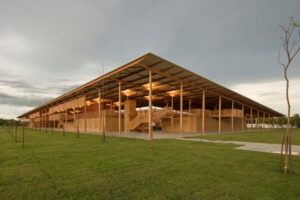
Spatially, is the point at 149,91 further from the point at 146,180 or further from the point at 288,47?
the point at 146,180

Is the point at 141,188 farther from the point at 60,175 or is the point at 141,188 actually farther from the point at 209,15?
the point at 209,15

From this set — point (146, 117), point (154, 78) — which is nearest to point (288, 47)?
point (154, 78)

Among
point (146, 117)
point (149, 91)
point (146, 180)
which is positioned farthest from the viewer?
point (146, 117)

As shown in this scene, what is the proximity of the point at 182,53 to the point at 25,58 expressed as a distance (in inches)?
703

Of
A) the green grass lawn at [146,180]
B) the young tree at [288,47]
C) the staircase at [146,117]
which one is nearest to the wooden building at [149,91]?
the staircase at [146,117]

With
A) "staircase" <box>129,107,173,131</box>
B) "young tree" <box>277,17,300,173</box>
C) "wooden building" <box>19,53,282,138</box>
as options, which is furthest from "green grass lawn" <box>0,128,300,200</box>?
"staircase" <box>129,107,173,131</box>

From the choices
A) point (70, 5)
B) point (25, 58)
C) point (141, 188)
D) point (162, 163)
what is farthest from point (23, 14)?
point (141, 188)

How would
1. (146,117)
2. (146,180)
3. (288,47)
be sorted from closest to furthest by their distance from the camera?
1. (146,180)
2. (288,47)
3. (146,117)

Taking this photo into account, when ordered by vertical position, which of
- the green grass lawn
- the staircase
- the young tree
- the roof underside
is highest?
the roof underside

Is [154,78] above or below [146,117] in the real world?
above

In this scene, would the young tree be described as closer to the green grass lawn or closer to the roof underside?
the green grass lawn

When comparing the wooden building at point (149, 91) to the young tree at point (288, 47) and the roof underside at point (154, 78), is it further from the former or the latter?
the young tree at point (288, 47)

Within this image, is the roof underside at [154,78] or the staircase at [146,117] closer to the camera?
the roof underside at [154,78]

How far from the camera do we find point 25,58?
26.2m
